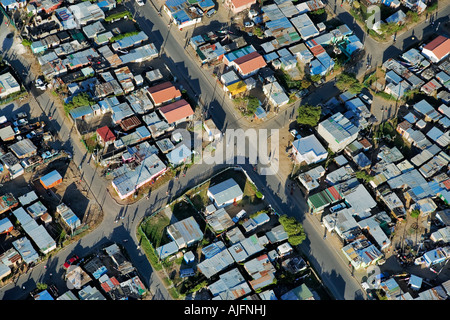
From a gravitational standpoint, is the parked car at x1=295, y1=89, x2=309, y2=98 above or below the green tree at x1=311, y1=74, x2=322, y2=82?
below

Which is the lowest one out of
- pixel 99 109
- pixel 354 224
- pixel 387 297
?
pixel 387 297

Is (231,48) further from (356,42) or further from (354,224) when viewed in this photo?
(354,224)

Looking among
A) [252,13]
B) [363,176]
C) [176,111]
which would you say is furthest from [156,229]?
[252,13]

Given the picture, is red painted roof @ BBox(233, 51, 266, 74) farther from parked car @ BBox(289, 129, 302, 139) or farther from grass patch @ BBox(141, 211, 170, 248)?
grass patch @ BBox(141, 211, 170, 248)

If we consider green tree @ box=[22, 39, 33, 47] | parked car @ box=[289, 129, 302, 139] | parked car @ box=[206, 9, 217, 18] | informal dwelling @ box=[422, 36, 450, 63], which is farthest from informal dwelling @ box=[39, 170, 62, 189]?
informal dwelling @ box=[422, 36, 450, 63]

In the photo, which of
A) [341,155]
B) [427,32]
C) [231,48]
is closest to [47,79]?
[231,48]

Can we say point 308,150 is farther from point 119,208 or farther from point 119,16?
point 119,16

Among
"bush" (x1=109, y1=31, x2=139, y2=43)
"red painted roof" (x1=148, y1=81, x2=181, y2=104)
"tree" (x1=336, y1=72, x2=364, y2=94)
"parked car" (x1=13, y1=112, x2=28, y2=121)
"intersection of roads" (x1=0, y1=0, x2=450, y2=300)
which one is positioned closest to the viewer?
"intersection of roads" (x1=0, y1=0, x2=450, y2=300)

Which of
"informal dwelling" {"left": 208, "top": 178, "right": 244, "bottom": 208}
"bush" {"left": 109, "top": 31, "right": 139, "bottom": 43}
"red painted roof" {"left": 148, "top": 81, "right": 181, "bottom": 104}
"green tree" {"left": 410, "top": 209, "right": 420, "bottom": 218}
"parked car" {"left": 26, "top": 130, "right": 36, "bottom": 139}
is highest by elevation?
"bush" {"left": 109, "top": 31, "right": 139, "bottom": 43}

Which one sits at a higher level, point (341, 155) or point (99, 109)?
point (99, 109)
